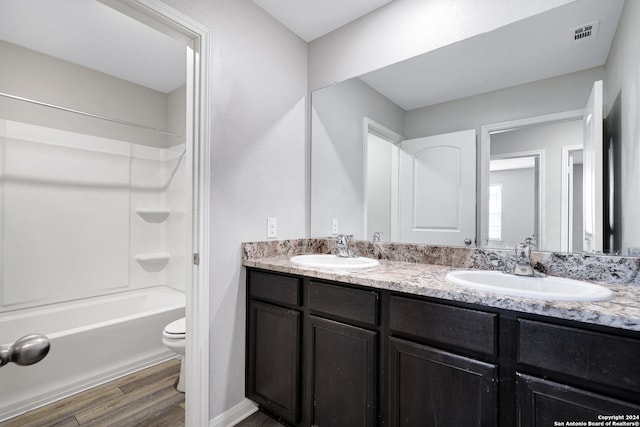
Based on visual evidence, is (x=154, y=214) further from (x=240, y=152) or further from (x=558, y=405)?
(x=558, y=405)

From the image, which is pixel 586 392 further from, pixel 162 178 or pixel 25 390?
pixel 162 178

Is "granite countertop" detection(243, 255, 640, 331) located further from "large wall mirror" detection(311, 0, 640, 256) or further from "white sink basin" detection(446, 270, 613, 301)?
"large wall mirror" detection(311, 0, 640, 256)

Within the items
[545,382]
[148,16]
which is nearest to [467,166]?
[545,382]

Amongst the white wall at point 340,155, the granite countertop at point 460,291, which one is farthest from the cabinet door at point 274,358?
the white wall at point 340,155

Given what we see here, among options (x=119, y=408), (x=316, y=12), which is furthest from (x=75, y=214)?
(x=316, y=12)

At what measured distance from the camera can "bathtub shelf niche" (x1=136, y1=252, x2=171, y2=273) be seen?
2.87m

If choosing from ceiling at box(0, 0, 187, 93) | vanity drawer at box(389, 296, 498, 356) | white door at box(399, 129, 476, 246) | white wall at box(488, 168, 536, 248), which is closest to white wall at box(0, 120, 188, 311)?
ceiling at box(0, 0, 187, 93)

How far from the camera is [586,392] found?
84cm

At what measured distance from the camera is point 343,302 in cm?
135

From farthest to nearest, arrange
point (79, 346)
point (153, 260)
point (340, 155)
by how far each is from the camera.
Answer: point (153, 260) < point (340, 155) < point (79, 346)

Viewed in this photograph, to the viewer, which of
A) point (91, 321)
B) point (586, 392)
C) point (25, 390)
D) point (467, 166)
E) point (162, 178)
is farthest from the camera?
point (162, 178)

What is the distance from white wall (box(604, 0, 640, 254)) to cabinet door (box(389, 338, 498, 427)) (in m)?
0.79

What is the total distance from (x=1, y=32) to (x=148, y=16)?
1573 millimetres

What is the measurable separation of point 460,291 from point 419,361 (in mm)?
318
